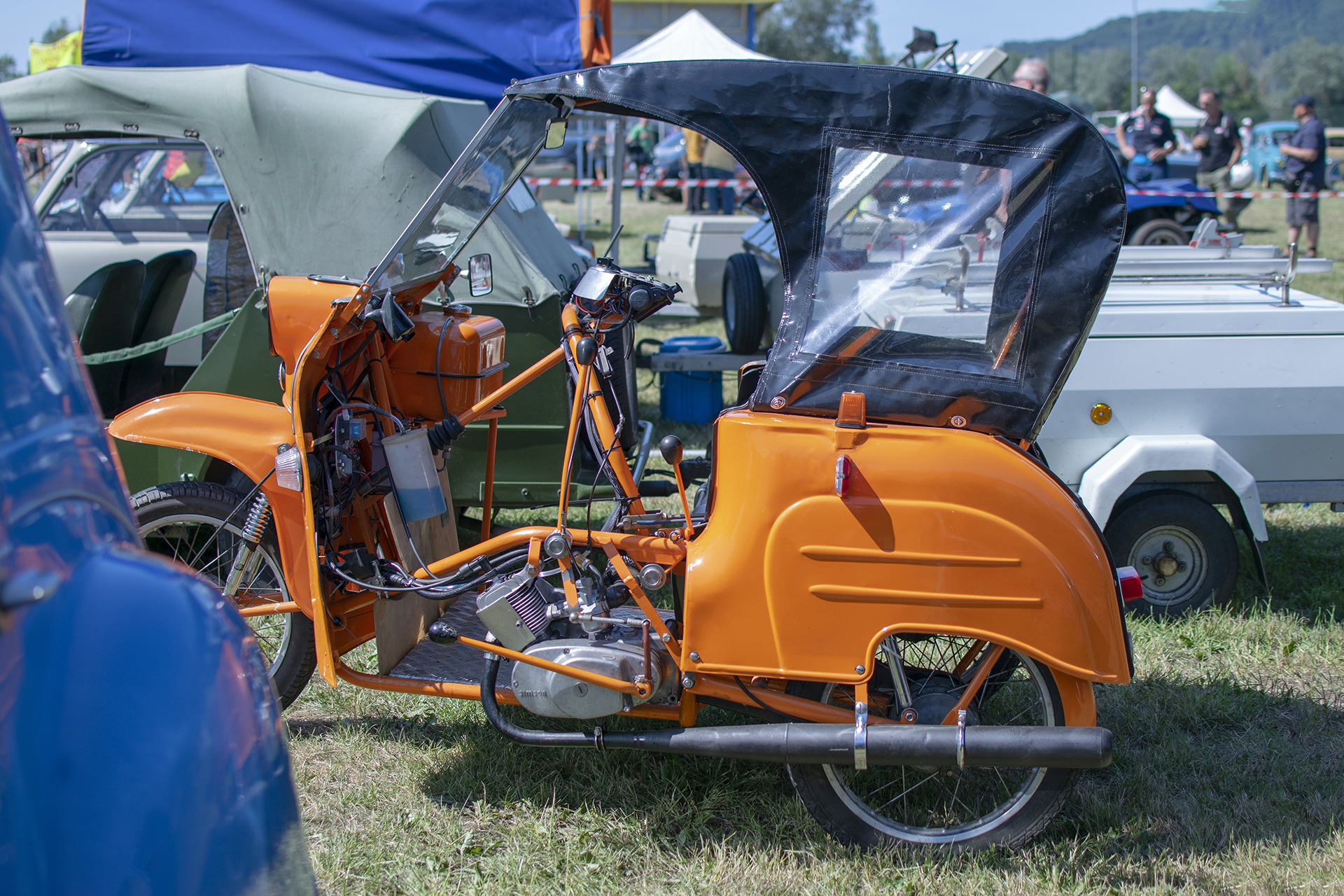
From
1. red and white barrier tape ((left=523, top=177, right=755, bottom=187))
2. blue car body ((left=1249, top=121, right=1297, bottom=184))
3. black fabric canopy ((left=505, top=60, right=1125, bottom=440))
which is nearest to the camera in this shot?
black fabric canopy ((left=505, top=60, right=1125, bottom=440))

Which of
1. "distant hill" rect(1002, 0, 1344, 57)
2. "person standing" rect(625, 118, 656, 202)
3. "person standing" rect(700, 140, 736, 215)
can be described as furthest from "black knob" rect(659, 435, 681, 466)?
"distant hill" rect(1002, 0, 1344, 57)

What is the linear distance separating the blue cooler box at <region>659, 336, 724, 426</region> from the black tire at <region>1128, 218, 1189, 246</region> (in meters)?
6.85

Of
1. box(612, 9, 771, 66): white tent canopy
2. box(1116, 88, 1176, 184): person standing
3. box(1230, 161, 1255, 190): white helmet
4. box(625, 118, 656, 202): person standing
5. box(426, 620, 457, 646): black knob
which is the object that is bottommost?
box(426, 620, 457, 646): black knob

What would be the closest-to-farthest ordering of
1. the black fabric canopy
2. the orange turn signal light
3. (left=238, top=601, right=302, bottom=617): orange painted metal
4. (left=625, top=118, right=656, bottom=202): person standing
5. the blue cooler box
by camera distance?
the black fabric canopy, the orange turn signal light, (left=238, top=601, right=302, bottom=617): orange painted metal, the blue cooler box, (left=625, top=118, right=656, bottom=202): person standing

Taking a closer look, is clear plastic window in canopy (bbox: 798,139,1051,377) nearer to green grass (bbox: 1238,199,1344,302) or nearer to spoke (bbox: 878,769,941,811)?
spoke (bbox: 878,769,941,811)

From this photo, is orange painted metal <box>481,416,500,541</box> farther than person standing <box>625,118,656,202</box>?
No

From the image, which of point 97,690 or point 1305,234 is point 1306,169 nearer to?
point 1305,234

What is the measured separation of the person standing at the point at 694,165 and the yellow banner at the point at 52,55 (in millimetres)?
7309

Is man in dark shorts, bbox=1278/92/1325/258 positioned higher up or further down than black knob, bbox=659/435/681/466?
higher up

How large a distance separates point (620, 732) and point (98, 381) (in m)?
3.32

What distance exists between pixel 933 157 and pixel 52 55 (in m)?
14.4

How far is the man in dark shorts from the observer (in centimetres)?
1193

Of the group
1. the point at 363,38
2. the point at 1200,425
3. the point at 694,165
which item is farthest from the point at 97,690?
the point at 694,165

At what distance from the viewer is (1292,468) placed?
12.7 feet
